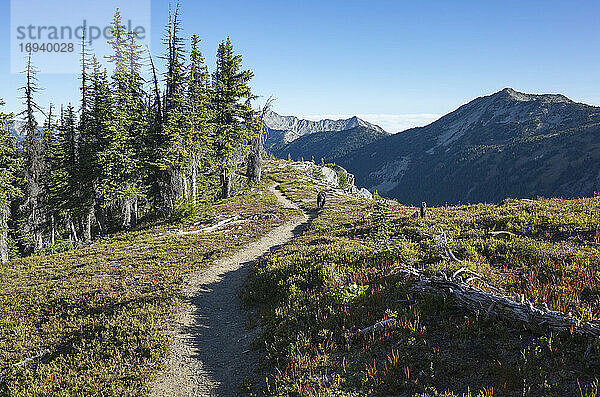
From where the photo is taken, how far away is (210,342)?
29.9 ft

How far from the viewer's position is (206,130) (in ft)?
101

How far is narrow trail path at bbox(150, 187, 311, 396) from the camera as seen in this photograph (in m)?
7.14

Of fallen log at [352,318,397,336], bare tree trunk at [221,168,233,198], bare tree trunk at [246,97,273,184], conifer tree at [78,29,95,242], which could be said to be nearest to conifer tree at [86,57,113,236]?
conifer tree at [78,29,95,242]

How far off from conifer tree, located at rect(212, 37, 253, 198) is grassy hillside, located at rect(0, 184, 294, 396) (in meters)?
15.6

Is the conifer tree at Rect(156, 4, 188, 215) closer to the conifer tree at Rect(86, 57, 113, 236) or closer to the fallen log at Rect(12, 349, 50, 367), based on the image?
the conifer tree at Rect(86, 57, 113, 236)

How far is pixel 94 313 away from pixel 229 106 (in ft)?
92.0

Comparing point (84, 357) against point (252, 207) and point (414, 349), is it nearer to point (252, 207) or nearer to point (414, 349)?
point (414, 349)

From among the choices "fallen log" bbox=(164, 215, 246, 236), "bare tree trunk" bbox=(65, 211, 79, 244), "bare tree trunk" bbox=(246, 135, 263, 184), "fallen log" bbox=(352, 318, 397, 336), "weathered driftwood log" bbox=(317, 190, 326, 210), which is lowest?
"bare tree trunk" bbox=(65, 211, 79, 244)

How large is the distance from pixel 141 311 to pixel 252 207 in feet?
70.7

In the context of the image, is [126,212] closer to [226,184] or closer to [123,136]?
[123,136]

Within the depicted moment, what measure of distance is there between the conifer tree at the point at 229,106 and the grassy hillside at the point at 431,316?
932 inches

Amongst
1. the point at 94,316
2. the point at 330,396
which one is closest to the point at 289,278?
the point at 330,396

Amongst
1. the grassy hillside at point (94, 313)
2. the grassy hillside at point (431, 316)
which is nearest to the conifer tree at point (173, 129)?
the grassy hillside at point (94, 313)

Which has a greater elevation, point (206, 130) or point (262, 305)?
point (206, 130)
